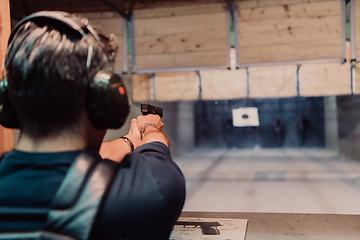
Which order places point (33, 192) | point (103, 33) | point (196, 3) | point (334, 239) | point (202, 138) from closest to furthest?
point (33, 192) → point (103, 33) → point (334, 239) → point (196, 3) → point (202, 138)

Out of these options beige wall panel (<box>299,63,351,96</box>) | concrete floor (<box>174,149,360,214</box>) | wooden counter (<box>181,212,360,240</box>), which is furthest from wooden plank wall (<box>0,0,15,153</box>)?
beige wall panel (<box>299,63,351,96</box>)

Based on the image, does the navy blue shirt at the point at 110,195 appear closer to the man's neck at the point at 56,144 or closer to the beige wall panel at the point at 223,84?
the man's neck at the point at 56,144

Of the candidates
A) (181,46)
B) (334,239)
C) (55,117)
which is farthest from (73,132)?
(181,46)

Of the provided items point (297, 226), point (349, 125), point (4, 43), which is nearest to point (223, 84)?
point (349, 125)

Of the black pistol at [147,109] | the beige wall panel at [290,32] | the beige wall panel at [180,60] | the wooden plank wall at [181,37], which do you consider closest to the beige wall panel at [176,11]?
the wooden plank wall at [181,37]

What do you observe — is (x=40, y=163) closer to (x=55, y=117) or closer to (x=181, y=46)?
(x=55, y=117)

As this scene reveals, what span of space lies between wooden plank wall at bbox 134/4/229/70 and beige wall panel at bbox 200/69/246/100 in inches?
21.0

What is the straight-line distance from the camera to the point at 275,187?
412 cm

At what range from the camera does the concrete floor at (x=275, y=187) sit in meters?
3.23

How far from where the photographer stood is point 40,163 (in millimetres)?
604

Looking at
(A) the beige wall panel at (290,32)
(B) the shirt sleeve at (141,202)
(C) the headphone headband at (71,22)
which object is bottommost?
(B) the shirt sleeve at (141,202)

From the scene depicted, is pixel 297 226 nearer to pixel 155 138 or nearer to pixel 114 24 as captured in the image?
pixel 155 138

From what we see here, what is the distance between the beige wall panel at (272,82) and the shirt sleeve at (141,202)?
440 centimetres

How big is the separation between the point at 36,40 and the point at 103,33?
155mm
